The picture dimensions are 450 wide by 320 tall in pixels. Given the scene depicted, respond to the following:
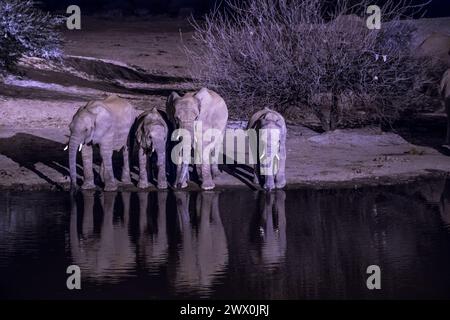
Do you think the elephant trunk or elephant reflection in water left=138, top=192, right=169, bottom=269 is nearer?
elephant reflection in water left=138, top=192, right=169, bottom=269

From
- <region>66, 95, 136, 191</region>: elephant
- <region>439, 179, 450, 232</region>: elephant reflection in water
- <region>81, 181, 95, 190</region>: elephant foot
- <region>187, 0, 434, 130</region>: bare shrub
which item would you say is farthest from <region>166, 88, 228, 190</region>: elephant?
<region>187, 0, 434, 130</region>: bare shrub

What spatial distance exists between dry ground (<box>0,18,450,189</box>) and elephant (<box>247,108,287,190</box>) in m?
0.53

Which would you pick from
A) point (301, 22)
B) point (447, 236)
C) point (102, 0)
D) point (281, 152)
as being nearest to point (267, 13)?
point (301, 22)

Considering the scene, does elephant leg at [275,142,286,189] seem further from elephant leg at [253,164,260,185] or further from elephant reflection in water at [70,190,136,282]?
elephant reflection in water at [70,190,136,282]

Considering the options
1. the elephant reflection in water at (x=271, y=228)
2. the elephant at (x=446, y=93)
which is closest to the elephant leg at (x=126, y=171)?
the elephant reflection in water at (x=271, y=228)

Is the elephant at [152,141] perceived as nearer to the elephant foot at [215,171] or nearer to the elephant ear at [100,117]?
the elephant ear at [100,117]

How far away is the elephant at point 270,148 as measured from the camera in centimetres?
1519

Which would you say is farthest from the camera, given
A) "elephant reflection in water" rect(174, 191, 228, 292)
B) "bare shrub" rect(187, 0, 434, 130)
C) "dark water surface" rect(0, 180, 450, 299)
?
"bare shrub" rect(187, 0, 434, 130)

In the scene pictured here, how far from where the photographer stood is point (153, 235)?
41.3 feet

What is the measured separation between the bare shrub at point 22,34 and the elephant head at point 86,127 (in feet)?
22.9

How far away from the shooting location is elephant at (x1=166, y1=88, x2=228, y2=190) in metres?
15.3

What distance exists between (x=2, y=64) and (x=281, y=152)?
9035 millimetres

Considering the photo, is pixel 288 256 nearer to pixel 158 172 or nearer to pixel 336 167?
pixel 158 172

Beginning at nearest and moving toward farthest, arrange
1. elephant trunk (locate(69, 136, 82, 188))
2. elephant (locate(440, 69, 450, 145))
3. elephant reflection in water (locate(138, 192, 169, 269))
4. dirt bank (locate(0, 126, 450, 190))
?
elephant reflection in water (locate(138, 192, 169, 269)), elephant trunk (locate(69, 136, 82, 188)), dirt bank (locate(0, 126, 450, 190)), elephant (locate(440, 69, 450, 145))
